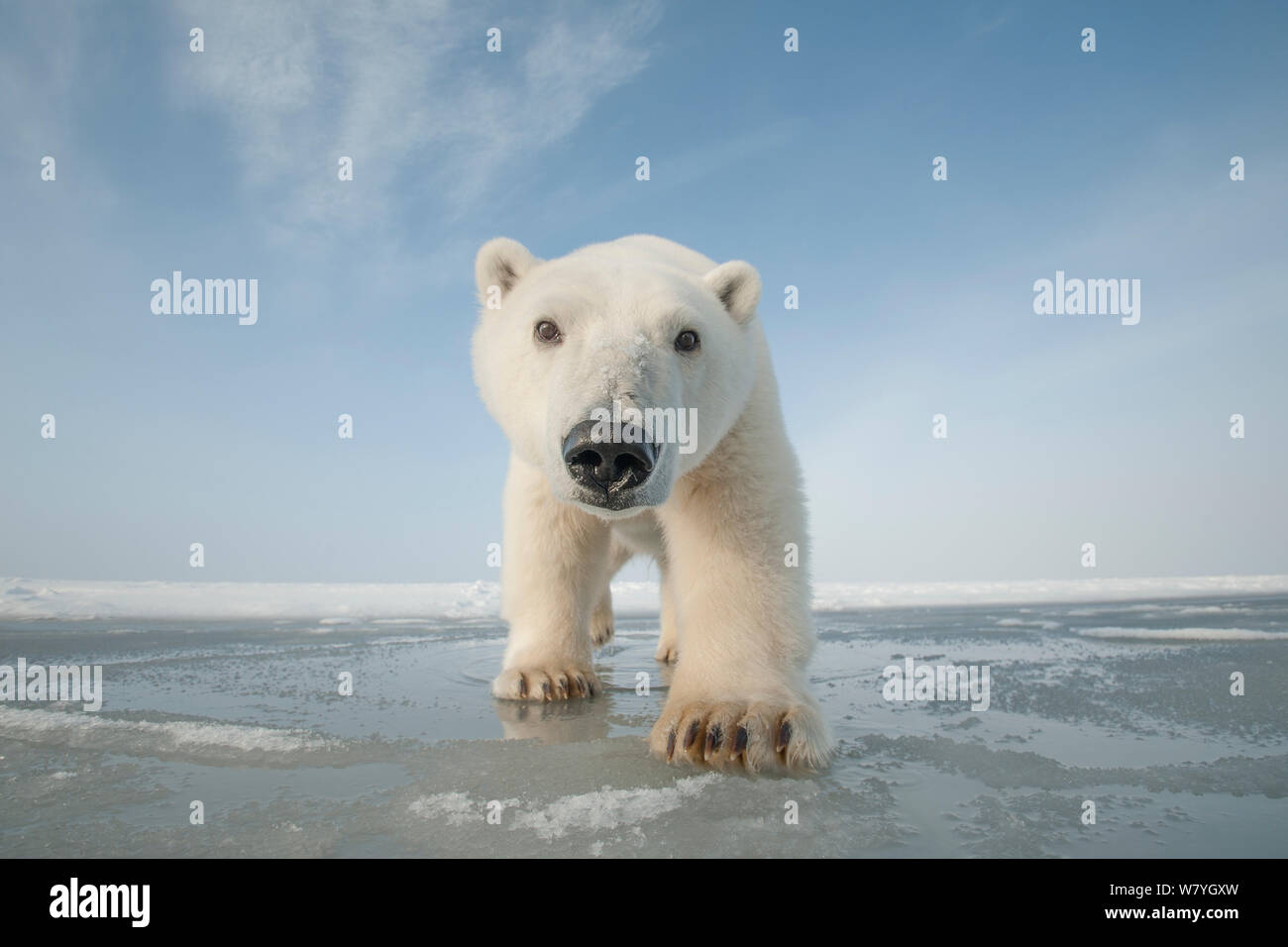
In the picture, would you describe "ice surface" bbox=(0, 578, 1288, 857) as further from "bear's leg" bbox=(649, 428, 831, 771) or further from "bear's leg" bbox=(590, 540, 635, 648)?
"bear's leg" bbox=(590, 540, 635, 648)

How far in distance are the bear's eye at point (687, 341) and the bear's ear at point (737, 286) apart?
2.28ft

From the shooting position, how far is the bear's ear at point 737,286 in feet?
13.9

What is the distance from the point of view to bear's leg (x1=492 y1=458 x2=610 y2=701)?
4.60m

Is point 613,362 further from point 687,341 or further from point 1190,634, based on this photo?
point 1190,634

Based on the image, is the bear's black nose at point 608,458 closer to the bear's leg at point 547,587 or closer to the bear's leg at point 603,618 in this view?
the bear's leg at point 547,587

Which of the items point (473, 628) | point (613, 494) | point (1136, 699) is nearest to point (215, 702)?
Answer: point (613, 494)

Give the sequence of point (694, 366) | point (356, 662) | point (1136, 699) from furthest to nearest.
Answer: point (356, 662), point (1136, 699), point (694, 366)

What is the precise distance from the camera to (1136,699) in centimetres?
440

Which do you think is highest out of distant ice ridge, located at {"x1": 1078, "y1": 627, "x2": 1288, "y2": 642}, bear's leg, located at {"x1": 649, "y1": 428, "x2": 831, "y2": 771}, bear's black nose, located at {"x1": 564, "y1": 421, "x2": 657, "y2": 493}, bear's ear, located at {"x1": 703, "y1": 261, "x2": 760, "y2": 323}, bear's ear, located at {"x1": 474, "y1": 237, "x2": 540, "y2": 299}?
bear's ear, located at {"x1": 474, "y1": 237, "x2": 540, "y2": 299}

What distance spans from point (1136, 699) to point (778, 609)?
8.00 ft

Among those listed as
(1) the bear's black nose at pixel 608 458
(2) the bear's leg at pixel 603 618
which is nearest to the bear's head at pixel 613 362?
(1) the bear's black nose at pixel 608 458

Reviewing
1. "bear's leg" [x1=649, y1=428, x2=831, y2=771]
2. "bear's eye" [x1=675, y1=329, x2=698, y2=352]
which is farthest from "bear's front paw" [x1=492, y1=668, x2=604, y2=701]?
"bear's eye" [x1=675, y1=329, x2=698, y2=352]

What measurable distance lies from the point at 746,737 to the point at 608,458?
1.28 m
